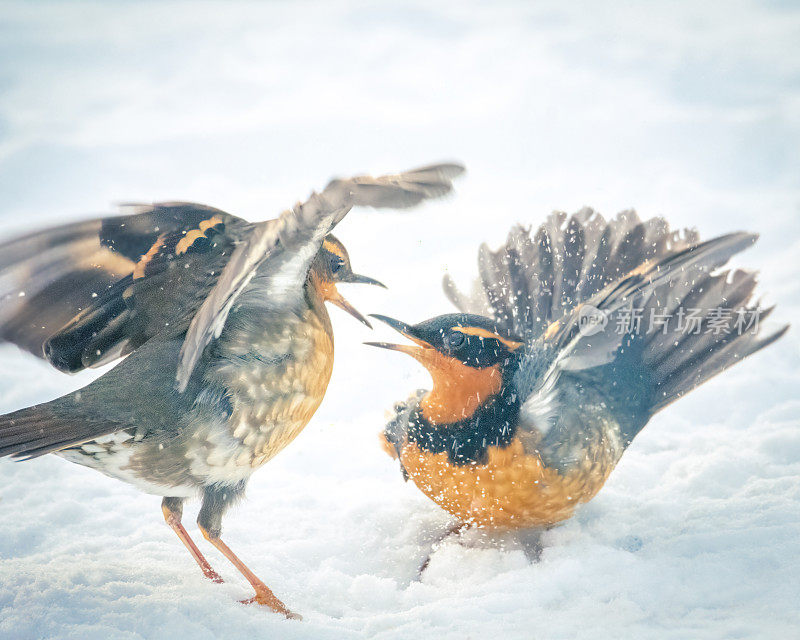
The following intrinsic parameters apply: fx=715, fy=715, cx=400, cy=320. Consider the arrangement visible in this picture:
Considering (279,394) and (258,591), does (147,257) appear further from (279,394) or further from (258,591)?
(258,591)

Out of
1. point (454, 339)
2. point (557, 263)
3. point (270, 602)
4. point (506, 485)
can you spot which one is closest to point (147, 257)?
point (454, 339)

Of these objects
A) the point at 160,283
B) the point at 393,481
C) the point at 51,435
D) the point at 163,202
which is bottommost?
the point at 393,481

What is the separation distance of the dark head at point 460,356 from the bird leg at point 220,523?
0.76 m

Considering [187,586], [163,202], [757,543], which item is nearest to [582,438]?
[757,543]

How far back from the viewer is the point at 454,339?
8.87 ft

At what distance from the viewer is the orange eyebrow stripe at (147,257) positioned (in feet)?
8.35

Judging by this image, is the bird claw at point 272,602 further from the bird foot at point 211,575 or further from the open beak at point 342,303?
the open beak at point 342,303

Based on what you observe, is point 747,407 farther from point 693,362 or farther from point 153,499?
point 153,499

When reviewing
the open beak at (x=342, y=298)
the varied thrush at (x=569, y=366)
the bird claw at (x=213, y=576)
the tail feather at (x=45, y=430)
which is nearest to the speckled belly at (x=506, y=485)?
the varied thrush at (x=569, y=366)

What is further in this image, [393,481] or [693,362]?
[393,481]

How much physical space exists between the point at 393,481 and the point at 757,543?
1674mm

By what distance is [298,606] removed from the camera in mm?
2566

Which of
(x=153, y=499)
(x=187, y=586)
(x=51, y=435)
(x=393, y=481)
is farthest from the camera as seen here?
(x=393, y=481)

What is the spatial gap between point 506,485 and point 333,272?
41.4 inches
